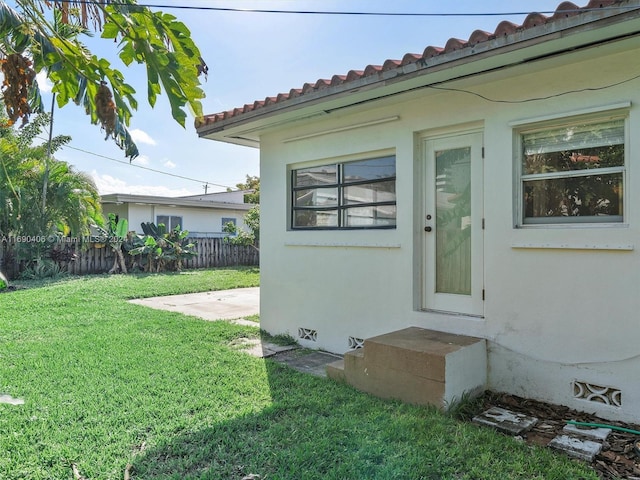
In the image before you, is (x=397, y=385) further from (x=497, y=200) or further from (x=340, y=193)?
(x=340, y=193)

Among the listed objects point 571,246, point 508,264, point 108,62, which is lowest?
point 508,264

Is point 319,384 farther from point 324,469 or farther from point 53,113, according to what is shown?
point 53,113

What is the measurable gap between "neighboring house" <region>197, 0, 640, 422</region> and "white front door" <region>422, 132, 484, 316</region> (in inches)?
0.7

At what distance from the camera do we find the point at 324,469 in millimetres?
2852

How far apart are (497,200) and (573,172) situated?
2.43 feet

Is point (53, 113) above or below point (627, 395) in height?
above

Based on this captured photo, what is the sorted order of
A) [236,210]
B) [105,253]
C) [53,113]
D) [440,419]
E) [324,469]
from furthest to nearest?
[236,210] < [105,253] < [53,113] < [440,419] < [324,469]

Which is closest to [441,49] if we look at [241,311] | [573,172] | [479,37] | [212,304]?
[479,37]

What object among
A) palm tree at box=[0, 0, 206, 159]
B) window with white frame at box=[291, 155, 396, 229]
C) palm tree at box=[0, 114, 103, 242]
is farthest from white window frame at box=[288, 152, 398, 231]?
palm tree at box=[0, 114, 103, 242]

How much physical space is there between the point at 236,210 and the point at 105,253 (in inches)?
362

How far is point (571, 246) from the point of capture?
13.1 feet

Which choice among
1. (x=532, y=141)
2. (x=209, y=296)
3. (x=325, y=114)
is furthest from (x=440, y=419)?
(x=209, y=296)

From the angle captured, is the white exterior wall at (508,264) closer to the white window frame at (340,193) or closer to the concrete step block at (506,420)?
the white window frame at (340,193)

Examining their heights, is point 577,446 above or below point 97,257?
below
